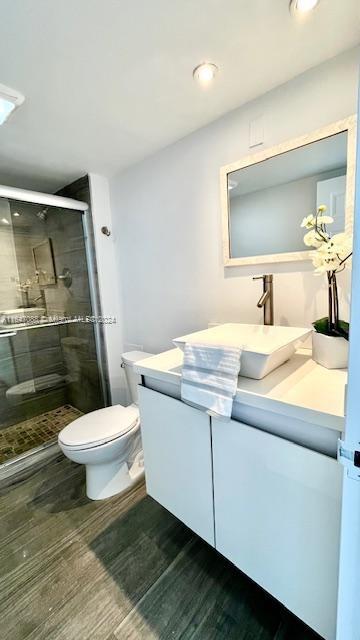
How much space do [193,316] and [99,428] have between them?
2.83ft

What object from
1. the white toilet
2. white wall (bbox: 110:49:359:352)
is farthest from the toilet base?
white wall (bbox: 110:49:359:352)

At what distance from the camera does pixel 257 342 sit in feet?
3.28

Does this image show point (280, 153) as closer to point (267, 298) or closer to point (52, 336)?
point (267, 298)

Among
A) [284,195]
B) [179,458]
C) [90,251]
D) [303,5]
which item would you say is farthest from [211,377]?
[90,251]

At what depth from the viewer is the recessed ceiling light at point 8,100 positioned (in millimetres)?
1118

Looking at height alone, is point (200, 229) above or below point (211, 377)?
above

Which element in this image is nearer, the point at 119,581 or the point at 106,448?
the point at 119,581

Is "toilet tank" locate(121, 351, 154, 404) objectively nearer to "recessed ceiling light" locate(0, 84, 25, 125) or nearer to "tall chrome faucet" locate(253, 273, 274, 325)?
"tall chrome faucet" locate(253, 273, 274, 325)

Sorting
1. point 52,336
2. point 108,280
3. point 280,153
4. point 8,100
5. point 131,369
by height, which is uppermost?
point 8,100

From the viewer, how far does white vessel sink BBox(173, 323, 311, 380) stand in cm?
86

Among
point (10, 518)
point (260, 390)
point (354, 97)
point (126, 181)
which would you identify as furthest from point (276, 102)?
point (10, 518)

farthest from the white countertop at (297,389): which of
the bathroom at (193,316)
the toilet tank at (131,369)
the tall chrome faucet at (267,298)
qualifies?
the toilet tank at (131,369)

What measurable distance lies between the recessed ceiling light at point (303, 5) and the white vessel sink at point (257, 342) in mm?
1077

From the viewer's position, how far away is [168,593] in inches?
41.0
